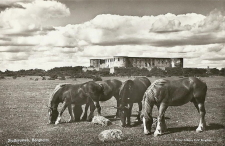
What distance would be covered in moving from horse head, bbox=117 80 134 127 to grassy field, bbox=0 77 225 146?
468 mm

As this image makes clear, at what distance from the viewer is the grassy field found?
23.4ft

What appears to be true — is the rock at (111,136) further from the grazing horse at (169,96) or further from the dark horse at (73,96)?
the dark horse at (73,96)

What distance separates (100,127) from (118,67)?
3.88 metres

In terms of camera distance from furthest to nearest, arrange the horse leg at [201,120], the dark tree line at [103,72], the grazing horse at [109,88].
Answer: the dark tree line at [103,72]
the grazing horse at [109,88]
the horse leg at [201,120]

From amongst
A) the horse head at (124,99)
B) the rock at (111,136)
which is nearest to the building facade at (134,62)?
the horse head at (124,99)

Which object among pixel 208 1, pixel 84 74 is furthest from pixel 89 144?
pixel 208 1

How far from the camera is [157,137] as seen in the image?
7.12 m

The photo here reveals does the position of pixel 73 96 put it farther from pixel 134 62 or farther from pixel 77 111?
pixel 134 62

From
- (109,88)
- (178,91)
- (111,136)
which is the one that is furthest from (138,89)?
(111,136)

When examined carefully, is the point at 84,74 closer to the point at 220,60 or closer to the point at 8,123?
the point at 8,123

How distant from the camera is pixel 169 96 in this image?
286 inches

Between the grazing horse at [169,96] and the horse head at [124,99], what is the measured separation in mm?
984

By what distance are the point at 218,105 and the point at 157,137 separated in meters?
3.87

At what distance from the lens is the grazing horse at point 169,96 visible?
720cm
